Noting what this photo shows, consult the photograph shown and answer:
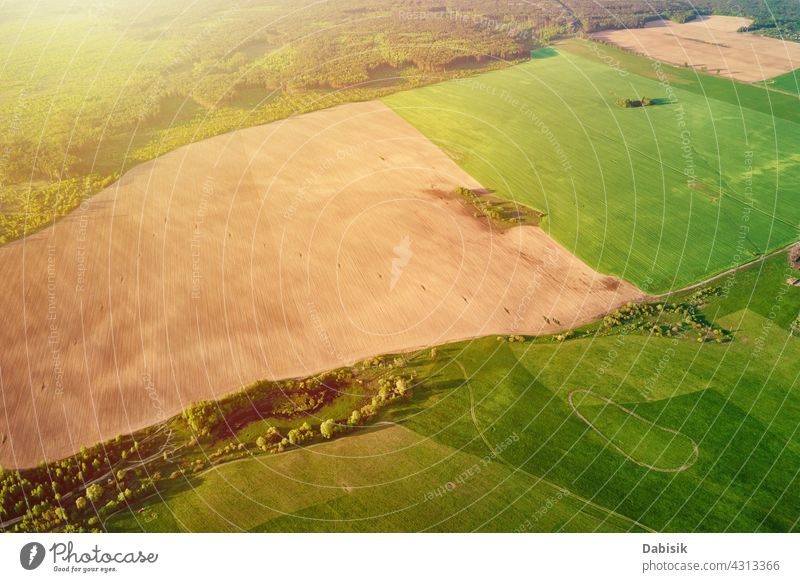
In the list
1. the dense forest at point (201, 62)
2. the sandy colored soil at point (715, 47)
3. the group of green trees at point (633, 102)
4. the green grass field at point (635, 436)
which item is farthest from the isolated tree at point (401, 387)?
the sandy colored soil at point (715, 47)

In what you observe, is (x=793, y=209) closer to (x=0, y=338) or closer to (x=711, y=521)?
(x=711, y=521)

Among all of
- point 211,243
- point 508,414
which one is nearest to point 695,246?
point 508,414

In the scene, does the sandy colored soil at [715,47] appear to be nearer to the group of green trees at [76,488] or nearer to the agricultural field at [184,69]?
the agricultural field at [184,69]

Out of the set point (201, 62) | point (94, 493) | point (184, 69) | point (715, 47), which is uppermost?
point (201, 62)

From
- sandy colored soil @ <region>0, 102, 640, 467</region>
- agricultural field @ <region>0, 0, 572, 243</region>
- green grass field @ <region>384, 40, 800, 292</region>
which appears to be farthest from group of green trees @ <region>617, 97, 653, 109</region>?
sandy colored soil @ <region>0, 102, 640, 467</region>

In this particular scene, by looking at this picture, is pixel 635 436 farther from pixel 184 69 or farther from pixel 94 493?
pixel 184 69

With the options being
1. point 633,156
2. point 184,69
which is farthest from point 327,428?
point 184,69
